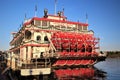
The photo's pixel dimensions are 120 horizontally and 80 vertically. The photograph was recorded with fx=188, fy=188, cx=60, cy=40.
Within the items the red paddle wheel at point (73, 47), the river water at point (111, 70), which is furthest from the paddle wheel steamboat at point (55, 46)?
the river water at point (111, 70)

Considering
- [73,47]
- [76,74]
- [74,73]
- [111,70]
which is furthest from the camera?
[111,70]

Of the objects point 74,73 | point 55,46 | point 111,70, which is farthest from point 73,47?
point 111,70

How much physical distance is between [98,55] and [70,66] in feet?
21.9

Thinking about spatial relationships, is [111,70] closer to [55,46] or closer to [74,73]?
[74,73]

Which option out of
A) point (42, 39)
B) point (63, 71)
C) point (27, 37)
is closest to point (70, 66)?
point (63, 71)

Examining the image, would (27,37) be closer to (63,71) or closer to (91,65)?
(63,71)

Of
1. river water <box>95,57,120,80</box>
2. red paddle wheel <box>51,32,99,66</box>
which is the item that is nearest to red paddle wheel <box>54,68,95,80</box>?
red paddle wheel <box>51,32,99,66</box>

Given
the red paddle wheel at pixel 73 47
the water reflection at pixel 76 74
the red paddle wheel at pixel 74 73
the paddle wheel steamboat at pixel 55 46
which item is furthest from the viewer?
the red paddle wheel at pixel 73 47

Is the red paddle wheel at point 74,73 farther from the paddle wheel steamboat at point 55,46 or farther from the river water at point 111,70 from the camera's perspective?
the river water at point 111,70

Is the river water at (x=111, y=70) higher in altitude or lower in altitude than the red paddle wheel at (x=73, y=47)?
lower

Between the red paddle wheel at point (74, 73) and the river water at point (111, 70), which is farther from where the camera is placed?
the river water at point (111, 70)

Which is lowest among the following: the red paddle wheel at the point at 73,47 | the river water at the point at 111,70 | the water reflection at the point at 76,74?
the river water at the point at 111,70

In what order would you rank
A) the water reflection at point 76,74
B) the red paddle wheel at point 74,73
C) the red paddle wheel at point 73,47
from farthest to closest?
the red paddle wheel at point 73,47, the red paddle wheel at point 74,73, the water reflection at point 76,74

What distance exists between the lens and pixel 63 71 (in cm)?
3297
